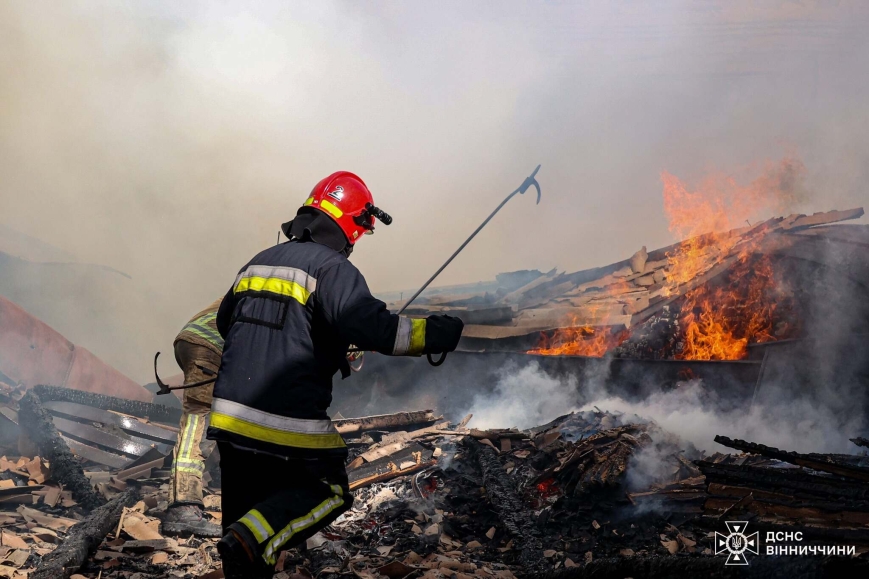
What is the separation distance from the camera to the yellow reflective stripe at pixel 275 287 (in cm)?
263

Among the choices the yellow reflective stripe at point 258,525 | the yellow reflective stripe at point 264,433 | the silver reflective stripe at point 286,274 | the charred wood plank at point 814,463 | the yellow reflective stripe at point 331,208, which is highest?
the yellow reflective stripe at point 331,208

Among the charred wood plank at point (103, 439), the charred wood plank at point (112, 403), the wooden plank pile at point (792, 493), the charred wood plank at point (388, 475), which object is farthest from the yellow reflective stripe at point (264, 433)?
the charred wood plank at point (112, 403)

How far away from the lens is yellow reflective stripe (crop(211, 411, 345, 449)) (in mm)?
2549

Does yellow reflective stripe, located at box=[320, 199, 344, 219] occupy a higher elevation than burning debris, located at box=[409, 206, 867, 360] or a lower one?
lower

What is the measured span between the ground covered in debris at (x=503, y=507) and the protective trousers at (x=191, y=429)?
0.34 metres

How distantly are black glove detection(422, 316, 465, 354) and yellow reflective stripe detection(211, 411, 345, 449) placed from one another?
600mm

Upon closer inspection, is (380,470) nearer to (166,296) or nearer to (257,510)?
(257,510)

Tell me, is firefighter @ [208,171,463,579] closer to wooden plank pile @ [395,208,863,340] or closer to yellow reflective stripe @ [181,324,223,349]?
yellow reflective stripe @ [181,324,223,349]

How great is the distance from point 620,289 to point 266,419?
8.62 meters

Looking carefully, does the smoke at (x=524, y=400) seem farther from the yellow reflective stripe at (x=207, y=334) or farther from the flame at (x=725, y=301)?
the yellow reflective stripe at (x=207, y=334)

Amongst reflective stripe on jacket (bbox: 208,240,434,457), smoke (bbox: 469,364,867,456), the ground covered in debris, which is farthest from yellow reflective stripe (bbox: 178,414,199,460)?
smoke (bbox: 469,364,867,456)

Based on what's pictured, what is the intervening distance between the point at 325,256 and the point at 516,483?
12.2ft

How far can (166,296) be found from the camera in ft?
47.2

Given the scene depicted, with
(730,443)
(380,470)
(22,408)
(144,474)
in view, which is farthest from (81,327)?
(730,443)
